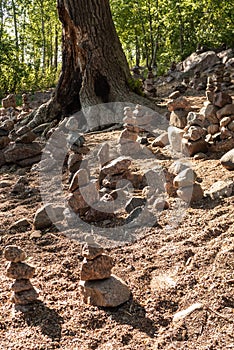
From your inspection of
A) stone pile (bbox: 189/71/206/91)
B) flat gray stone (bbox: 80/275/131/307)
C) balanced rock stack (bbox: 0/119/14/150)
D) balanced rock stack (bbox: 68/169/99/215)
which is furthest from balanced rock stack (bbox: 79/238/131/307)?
stone pile (bbox: 189/71/206/91)

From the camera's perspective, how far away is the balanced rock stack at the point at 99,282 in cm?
239

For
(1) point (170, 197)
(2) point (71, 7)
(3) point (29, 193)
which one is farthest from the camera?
(2) point (71, 7)

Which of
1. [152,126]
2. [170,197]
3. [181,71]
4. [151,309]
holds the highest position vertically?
[181,71]

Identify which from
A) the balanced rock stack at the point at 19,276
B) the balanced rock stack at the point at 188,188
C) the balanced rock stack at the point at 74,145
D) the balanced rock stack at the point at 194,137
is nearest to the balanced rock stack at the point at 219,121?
the balanced rock stack at the point at 194,137

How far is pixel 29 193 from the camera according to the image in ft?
14.2

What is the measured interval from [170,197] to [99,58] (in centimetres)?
324

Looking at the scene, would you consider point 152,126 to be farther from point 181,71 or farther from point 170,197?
point 181,71

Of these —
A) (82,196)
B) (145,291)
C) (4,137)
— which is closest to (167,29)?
(4,137)

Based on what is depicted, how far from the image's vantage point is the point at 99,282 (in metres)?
2.47

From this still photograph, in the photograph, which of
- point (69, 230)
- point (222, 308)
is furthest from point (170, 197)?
point (222, 308)

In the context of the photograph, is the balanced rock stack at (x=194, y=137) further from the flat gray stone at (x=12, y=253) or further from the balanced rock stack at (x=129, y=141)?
the flat gray stone at (x=12, y=253)

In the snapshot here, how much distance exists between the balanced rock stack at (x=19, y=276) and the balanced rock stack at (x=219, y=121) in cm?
251

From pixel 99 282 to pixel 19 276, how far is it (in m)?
0.45

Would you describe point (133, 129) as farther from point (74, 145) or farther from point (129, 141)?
point (74, 145)
